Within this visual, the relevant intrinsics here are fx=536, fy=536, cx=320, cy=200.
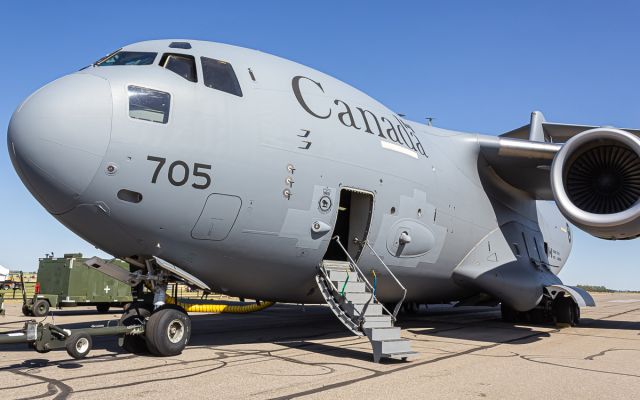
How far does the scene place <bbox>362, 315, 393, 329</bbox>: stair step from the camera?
8.41 m

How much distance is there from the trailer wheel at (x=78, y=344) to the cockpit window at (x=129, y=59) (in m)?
3.90

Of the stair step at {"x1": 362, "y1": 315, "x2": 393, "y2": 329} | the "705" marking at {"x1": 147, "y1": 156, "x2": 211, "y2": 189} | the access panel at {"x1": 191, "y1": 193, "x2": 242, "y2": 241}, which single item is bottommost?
the stair step at {"x1": 362, "y1": 315, "x2": 393, "y2": 329}

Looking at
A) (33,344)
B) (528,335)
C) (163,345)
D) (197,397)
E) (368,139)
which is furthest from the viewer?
(528,335)

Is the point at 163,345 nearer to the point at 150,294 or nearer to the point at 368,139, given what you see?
the point at 150,294

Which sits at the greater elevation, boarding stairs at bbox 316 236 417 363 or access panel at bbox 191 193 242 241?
access panel at bbox 191 193 242 241

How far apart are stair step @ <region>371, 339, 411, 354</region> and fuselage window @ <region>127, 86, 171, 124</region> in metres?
4.44

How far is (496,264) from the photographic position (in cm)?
1296

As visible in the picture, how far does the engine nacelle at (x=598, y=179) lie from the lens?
10.6 m

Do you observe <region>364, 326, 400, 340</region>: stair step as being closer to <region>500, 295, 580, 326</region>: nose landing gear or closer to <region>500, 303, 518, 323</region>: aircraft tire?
<region>500, 295, 580, 326</region>: nose landing gear

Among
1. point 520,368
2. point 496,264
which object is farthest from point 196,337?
point 496,264

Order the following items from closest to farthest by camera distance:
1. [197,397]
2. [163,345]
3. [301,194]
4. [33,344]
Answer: [197,397] < [33,344] < [163,345] < [301,194]

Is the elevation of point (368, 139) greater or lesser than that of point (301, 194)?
greater

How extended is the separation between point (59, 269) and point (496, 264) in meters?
15.4

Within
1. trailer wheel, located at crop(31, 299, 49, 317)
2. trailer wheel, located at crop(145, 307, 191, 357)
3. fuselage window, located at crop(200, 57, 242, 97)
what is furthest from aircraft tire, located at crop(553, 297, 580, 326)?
trailer wheel, located at crop(31, 299, 49, 317)
